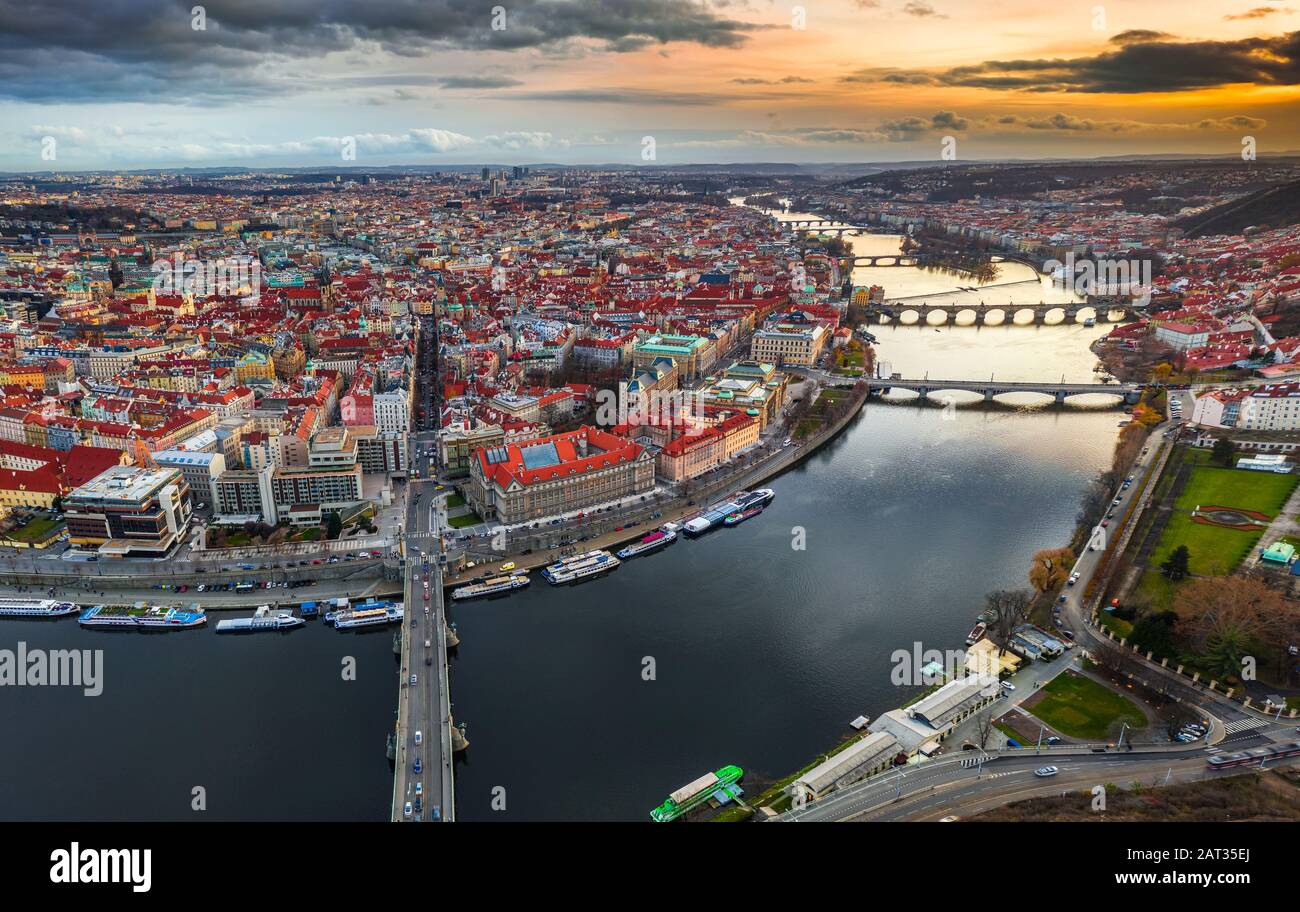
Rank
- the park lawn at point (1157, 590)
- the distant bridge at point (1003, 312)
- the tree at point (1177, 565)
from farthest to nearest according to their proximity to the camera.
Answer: the distant bridge at point (1003, 312) < the tree at point (1177, 565) < the park lawn at point (1157, 590)

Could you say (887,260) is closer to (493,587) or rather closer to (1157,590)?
(1157,590)

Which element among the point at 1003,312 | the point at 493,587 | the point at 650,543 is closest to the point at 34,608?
the point at 493,587

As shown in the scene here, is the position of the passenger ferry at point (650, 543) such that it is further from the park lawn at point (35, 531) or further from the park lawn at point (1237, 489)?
the park lawn at point (35, 531)

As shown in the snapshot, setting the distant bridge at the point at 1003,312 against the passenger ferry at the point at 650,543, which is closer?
the passenger ferry at the point at 650,543

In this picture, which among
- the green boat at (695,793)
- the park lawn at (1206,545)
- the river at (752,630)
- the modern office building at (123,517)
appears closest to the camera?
the green boat at (695,793)

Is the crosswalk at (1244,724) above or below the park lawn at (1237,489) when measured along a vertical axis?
below

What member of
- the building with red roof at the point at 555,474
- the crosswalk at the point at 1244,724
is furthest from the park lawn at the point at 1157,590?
the building with red roof at the point at 555,474
